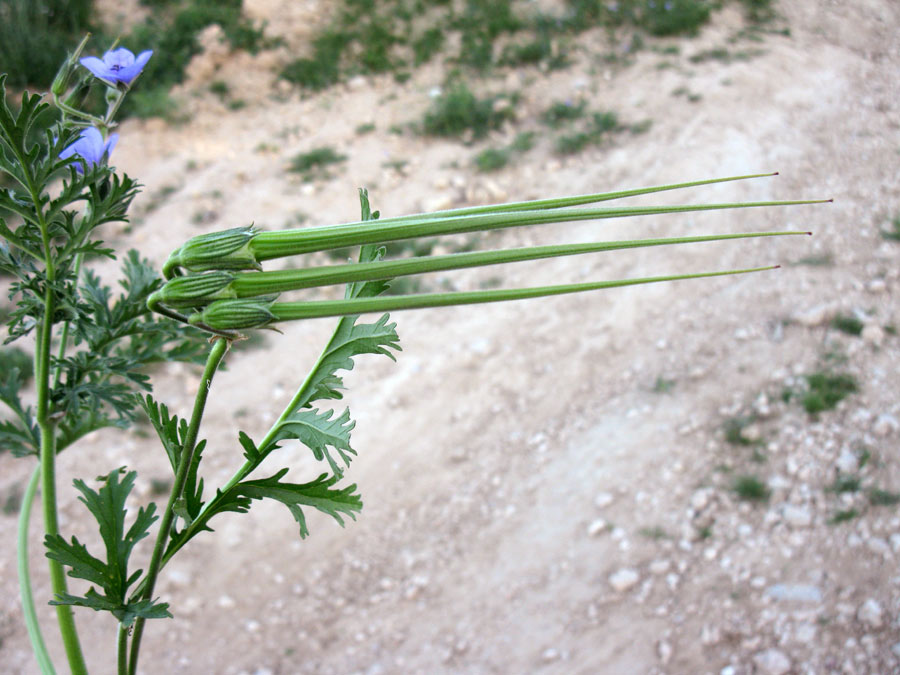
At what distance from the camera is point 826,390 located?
3092mm

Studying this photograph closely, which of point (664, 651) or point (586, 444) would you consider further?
point (586, 444)

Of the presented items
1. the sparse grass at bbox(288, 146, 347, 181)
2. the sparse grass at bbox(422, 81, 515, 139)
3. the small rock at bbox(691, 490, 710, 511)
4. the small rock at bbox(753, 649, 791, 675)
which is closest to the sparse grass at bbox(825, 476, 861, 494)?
the small rock at bbox(691, 490, 710, 511)

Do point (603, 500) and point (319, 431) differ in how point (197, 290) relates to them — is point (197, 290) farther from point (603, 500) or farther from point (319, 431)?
point (603, 500)

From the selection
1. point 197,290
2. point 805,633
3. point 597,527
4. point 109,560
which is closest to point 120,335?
point 109,560

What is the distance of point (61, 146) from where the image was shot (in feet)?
3.56

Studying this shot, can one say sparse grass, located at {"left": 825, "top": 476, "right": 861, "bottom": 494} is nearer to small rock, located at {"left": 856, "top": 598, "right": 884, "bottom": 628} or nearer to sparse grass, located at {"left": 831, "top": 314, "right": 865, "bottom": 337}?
small rock, located at {"left": 856, "top": 598, "right": 884, "bottom": 628}

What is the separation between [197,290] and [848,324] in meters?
3.36

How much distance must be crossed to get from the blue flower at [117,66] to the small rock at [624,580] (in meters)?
2.24

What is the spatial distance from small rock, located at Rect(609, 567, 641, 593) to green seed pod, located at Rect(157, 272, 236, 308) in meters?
2.32

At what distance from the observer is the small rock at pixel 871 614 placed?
90.4 inches

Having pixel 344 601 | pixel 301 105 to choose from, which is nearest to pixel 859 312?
pixel 344 601

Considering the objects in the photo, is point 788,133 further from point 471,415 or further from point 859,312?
point 471,415

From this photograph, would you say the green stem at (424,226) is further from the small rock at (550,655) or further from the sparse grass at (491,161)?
the sparse grass at (491,161)

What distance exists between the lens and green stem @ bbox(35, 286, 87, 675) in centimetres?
110
